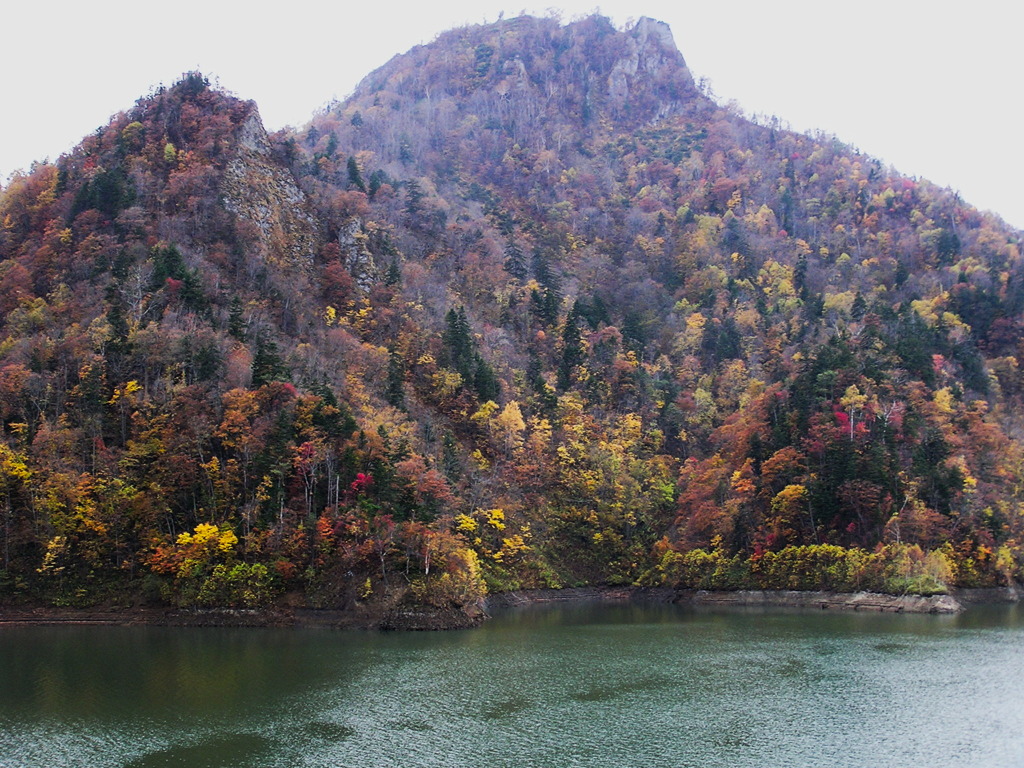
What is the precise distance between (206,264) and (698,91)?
139948 mm

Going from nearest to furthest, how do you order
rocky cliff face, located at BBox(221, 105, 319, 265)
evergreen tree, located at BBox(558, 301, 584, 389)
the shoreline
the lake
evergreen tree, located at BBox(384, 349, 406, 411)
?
1. the lake
2. the shoreline
3. evergreen tree, located at BBox(384, 349, 406, 411)
4. rocky cliff face, located at BBox(221, 105, 319, 265)
5. evergreen tree, located at BBox(558, 301, 584, 389)

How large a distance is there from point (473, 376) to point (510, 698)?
2359 inches

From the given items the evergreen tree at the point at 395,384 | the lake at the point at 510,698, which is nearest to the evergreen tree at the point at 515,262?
the evergreen tree at the point at 395,384

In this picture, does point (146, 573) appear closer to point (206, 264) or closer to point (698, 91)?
point (206, 264)

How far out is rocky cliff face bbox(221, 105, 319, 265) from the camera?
96000 millimetres

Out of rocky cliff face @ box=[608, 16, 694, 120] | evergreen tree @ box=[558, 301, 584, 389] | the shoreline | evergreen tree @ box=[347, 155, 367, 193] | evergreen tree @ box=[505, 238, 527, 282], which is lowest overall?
the shoreline

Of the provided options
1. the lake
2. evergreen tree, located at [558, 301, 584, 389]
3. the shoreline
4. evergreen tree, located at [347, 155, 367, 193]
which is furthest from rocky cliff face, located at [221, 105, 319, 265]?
the lake

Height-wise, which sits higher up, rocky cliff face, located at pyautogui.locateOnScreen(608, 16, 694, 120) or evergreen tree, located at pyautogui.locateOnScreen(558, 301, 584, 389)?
rocky cliff face, located at pyautogui.locateOnScreen(608, 16, 694, 120)

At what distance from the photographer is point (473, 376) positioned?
97562 mm

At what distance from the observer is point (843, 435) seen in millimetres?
80438

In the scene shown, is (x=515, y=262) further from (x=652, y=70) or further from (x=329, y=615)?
(x=652, y=70)

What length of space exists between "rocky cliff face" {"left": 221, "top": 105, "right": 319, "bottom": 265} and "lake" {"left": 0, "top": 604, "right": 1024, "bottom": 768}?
5175 cm

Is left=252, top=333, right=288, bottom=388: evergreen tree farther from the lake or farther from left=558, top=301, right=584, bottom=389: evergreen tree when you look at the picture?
left=558, top=301, right=584, bottom=389: evergreen tree

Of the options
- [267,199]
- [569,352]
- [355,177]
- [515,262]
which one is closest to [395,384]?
[267,199]
